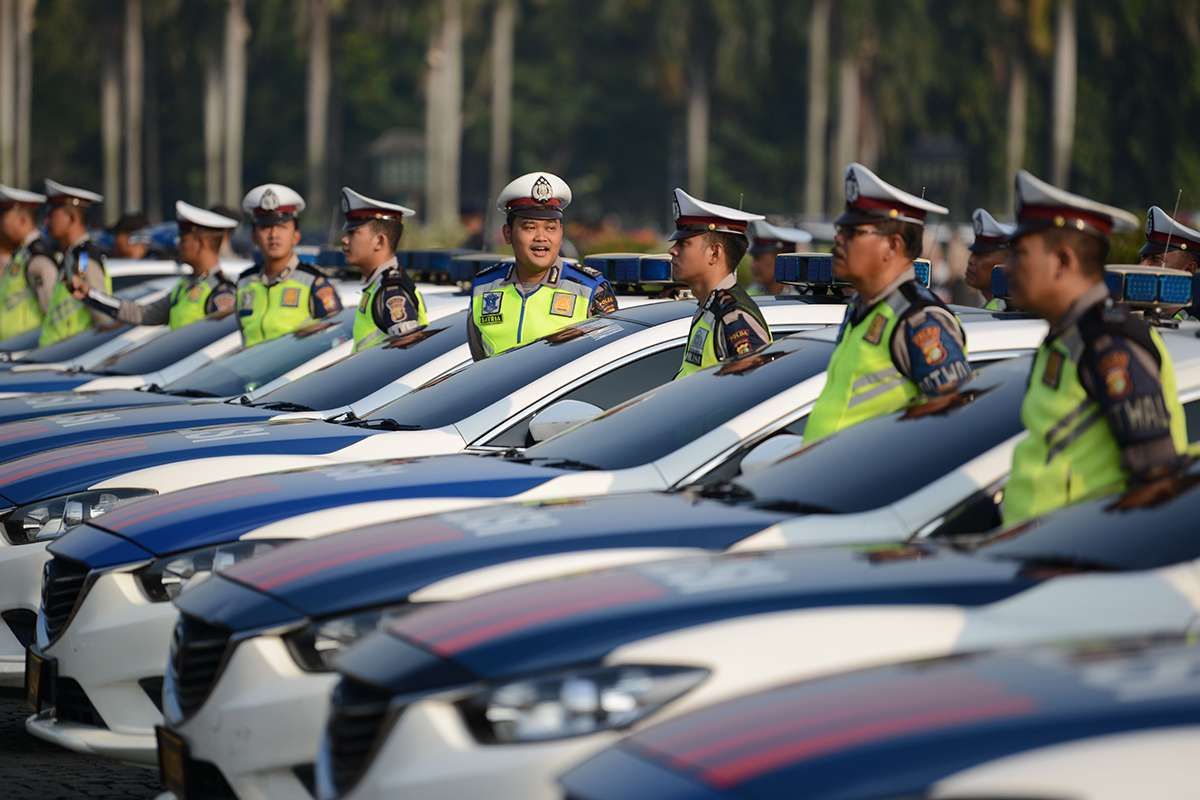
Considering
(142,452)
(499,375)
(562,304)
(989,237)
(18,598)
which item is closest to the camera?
(18,598)

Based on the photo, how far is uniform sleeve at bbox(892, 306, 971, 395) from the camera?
573 cm

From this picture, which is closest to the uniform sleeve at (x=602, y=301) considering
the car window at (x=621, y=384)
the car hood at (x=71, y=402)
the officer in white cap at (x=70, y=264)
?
the car window at (x=621, y=384)

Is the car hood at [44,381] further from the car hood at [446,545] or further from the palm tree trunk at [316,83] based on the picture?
the palm tree trunk at [316,83]

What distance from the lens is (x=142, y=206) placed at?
74625 millimetres

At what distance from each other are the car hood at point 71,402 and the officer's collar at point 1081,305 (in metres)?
4.86

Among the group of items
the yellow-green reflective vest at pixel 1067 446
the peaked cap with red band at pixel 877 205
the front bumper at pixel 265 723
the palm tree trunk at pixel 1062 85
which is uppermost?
the palm tree trunk at pixel 1062 85

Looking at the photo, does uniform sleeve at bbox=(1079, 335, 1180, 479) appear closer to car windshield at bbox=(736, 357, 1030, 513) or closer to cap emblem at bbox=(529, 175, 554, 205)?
car windshield at bbox=(736, 357, 1030, 513)

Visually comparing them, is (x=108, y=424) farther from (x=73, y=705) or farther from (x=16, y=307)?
(x=16, y=307)

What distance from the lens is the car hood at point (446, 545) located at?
4867 mm

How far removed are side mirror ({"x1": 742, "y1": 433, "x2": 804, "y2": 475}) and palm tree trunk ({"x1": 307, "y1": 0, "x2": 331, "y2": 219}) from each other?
184 feet

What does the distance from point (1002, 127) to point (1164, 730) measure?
69946mm

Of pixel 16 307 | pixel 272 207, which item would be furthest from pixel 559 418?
pixel 16 307

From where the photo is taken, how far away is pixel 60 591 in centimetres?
594

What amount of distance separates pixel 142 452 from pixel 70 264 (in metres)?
5.29
